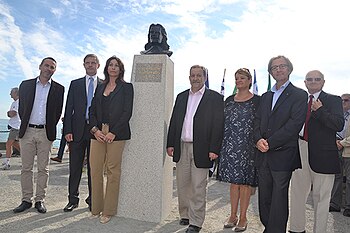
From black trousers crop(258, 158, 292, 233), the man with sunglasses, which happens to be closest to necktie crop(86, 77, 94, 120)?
black trousers crop(258, 158, 292, 233)

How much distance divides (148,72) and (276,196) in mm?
2460

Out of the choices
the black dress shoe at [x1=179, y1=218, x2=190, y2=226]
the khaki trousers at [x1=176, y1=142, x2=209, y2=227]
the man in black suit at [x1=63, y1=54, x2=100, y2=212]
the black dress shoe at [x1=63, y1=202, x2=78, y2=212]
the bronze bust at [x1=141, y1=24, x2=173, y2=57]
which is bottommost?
the black dress shoe at [x1=179, y1=218, x2=190, y2=226]

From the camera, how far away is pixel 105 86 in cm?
451

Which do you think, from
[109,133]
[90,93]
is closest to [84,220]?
[109,133]

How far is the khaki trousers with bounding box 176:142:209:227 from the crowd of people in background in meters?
0.01

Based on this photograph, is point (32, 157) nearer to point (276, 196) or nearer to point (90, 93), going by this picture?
point (90, 93)

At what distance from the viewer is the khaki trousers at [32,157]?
4684 mm

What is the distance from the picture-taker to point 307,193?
3.90m

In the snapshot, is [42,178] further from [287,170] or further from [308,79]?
[308,79]

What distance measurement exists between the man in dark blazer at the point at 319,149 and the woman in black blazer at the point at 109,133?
92.0 inches

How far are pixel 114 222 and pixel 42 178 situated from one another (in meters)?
1.39

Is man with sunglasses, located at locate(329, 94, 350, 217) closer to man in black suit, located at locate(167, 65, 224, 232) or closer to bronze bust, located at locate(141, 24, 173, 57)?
man in black suit, located at locate(167, 65, 224, 232)

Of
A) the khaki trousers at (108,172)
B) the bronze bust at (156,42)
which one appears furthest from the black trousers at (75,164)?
the bronze bust at (156,42)

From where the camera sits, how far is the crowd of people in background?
11.6 ft
